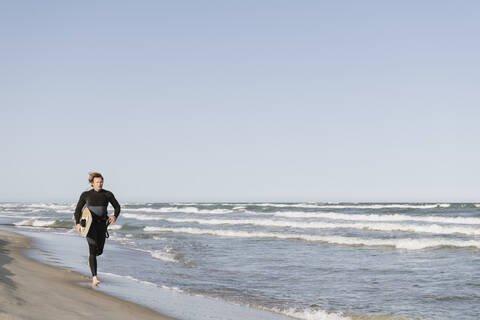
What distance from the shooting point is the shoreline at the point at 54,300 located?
16.9 feet

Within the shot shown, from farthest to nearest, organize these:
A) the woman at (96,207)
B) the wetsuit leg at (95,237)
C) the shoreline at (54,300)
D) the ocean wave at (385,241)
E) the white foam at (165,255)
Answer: the ocean wave at (385,241) < the white foam at (165,255) < the wetsuit leg at (95,237) < the woman at (96,207) < the shoreline at (54,300)

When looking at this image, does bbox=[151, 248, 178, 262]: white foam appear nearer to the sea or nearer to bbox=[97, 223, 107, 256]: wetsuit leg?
the sea

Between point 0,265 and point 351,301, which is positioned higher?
point 0,265

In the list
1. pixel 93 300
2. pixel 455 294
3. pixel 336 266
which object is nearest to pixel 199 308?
pixel 93 300

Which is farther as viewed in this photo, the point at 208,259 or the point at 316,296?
the point at 208,259

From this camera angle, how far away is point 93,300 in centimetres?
653

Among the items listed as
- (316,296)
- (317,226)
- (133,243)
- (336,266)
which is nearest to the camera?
(316,296)

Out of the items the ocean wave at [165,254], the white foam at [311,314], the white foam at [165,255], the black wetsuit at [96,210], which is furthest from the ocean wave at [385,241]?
the black wetsuit at [96,210]

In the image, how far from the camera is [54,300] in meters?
5.94

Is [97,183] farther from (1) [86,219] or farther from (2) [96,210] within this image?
(1) [86,219]

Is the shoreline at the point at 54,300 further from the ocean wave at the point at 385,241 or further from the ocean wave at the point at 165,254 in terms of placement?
the ocean wave at the point at 385,241

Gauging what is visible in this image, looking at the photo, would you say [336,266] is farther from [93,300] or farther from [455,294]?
[93,300]

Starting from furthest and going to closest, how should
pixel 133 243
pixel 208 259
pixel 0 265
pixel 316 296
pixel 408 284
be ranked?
pixel 133 243, pixel 208 259, pixel 408 284, pixel 316 296, pixel 0 265

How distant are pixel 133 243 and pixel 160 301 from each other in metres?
13.0
